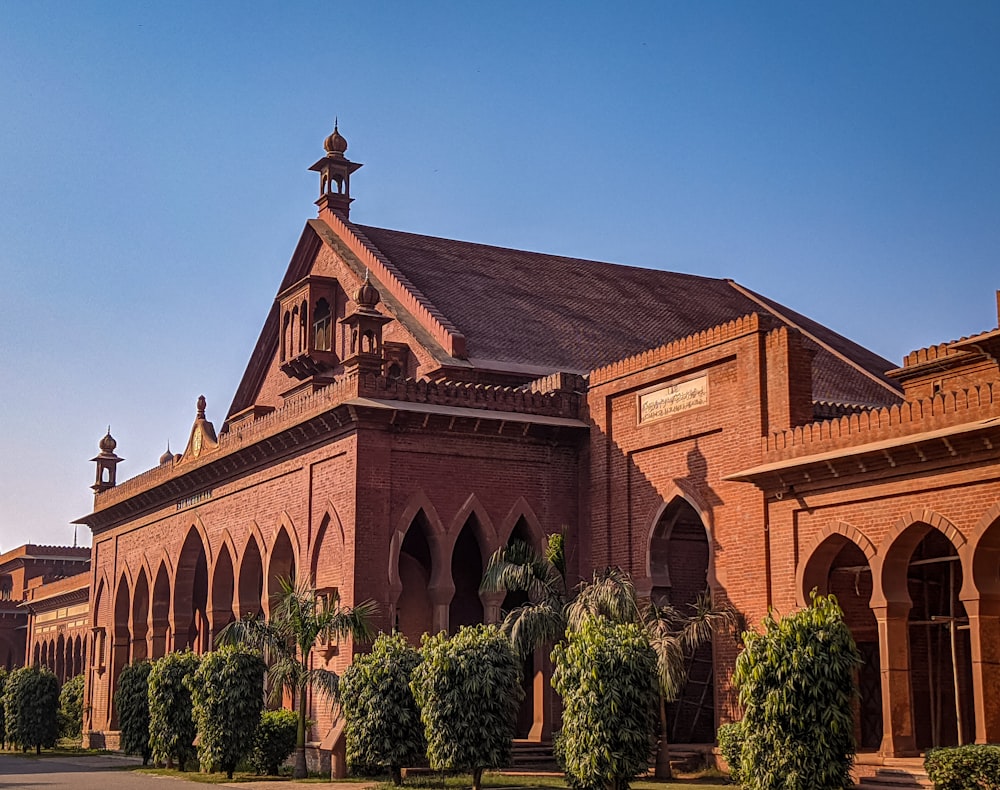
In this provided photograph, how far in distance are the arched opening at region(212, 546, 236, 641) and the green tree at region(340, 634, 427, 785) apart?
11.7 m

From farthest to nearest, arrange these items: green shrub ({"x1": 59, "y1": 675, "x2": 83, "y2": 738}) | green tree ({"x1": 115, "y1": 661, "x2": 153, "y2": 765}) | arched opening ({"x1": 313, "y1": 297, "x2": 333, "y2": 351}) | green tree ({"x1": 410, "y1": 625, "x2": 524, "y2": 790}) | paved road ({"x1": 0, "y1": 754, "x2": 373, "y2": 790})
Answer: green shrub ({"x1": 59, "y1": 675, "x2": 83, "y2": 738})
arched opening ({"x1": 313, "y1": 297, "x2": 333, "y2": 351})
green tree ({"x1": 115, "y1": 661, "x2": 153, "y2": 765})
paved road ({"x1": 0, "y1": 754, "x2": 373, "y2": 790})
green tree ({"x1": 410, "y1": 625, "x2": 524, "y2": 790})

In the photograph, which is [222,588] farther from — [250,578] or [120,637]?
[120,637]

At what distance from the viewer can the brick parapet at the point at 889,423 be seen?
20.1 m

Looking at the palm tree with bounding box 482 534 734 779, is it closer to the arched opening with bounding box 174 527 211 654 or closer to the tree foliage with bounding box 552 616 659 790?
the tree foliage with bounding box 552 616 659 790

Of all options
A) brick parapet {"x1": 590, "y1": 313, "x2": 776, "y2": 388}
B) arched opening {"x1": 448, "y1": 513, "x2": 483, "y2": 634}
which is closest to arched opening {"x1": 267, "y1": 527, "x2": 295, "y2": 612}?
arched opening {"x1": 448, "y1": 513, "x2": 483, "y2": 634}

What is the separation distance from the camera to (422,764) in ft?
80.1

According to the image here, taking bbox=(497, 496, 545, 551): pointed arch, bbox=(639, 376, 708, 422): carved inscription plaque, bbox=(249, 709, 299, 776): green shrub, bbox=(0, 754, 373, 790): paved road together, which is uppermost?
bbox=(639, 376, 708, 422): carved inscription plaque

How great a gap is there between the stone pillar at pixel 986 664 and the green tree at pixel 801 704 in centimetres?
198

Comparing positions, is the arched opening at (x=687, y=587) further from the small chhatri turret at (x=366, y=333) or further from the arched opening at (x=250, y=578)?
the arched opening at (x=250, y=578)

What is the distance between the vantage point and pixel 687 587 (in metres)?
29.4

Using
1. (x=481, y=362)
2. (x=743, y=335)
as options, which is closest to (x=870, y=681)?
(x=743, y=335)

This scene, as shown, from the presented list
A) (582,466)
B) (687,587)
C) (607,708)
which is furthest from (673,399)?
(607,708)

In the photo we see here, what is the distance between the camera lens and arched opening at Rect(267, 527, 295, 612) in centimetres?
3192

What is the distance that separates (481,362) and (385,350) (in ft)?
8.44
